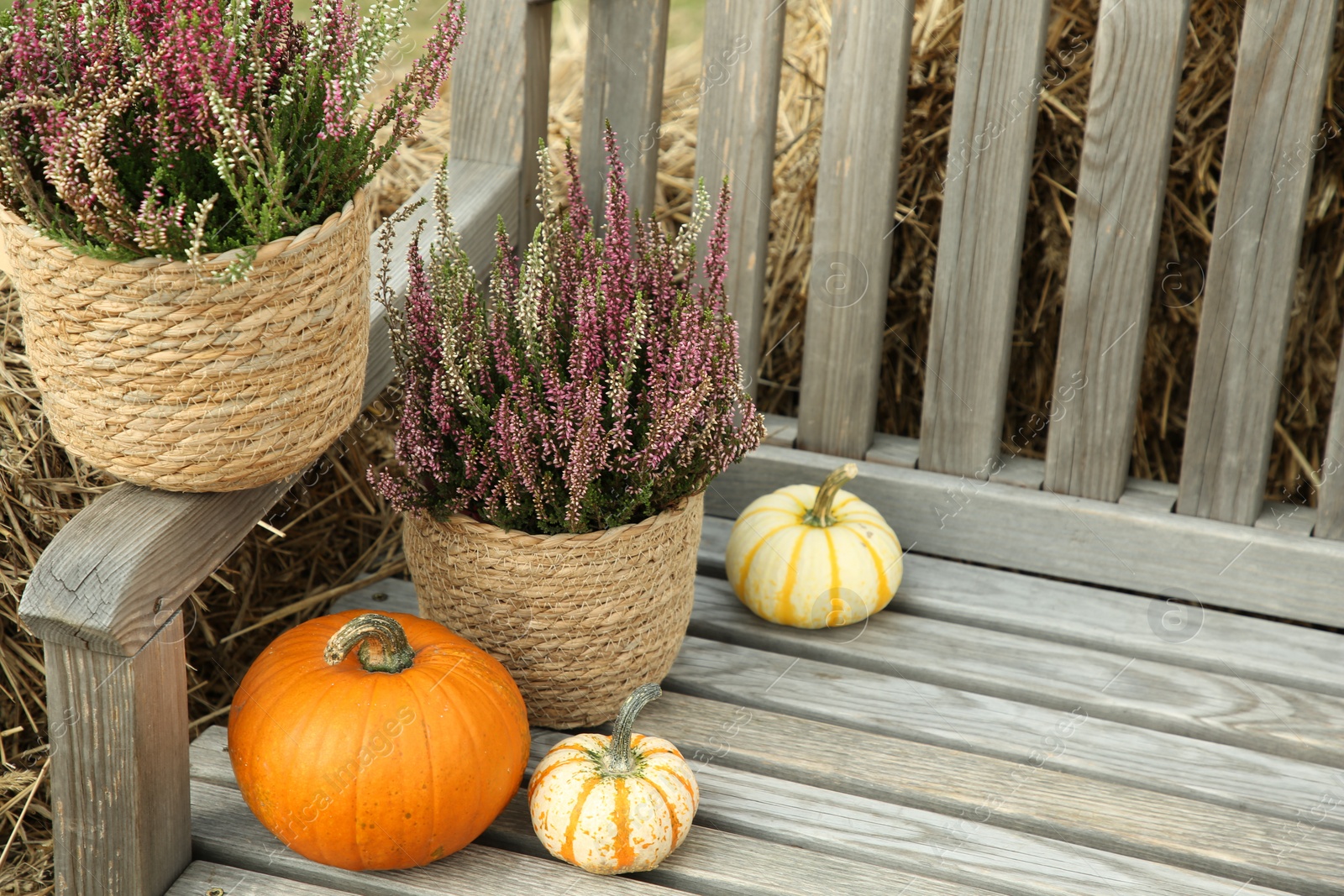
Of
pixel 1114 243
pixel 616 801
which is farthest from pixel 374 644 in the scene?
pixel 1114 243

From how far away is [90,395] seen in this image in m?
1.31

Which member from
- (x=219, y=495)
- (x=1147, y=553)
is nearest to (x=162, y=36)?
(x=219, y=495)

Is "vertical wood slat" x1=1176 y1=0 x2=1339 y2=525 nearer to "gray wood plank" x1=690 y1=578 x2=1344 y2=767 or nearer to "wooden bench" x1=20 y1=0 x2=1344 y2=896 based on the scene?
"wooden bench" x1=20 y1=0 x2=1344 y2=896

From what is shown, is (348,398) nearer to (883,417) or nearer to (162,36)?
(162,36)

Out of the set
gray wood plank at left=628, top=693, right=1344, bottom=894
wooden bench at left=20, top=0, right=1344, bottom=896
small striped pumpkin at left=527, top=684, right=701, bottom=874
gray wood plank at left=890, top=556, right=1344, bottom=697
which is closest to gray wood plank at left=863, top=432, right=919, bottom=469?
wooden bench at left=20, top=0, right=1344, bottom=896

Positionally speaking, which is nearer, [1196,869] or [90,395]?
[90,395]

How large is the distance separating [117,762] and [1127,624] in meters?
1.50

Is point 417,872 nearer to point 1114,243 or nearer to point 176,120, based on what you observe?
point 176,120

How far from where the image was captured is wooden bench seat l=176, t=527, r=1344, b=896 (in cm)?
152

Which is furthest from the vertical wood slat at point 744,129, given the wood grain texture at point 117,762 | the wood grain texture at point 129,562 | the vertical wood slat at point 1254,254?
the wood grain texture at point 117,762

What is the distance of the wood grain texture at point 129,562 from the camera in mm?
1312

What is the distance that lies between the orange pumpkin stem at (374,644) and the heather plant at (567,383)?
193 millimetres

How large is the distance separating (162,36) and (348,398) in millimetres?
443

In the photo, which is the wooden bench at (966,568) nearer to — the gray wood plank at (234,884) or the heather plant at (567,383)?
the gray wood plank at (234,884)
